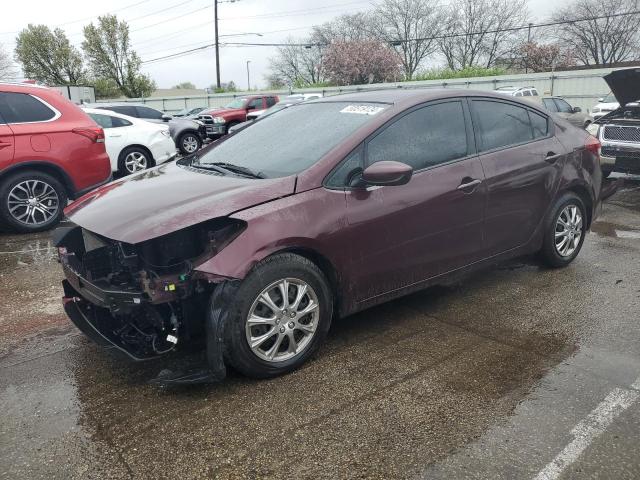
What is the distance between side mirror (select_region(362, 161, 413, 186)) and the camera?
330 centimetres

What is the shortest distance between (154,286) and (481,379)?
187 centimetres

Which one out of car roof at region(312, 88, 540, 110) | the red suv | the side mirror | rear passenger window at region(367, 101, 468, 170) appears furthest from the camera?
the red suv

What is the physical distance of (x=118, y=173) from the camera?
9742mm

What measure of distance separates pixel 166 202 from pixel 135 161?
727cm

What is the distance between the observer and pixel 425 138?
3.85 meters

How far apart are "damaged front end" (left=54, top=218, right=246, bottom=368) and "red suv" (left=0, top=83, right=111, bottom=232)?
364 centimetres

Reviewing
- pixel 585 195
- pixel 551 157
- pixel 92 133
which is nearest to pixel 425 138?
pixel 551 157

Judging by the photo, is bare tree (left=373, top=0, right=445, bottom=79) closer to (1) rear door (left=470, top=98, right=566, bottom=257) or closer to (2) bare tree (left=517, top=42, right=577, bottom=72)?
(2) bare tree (left=517, top=42, right=577, bottom=72)

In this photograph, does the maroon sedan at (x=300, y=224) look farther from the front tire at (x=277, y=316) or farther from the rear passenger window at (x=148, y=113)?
the rear passenger window at (x=148, y=113)

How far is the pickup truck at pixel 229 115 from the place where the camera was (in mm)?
20609

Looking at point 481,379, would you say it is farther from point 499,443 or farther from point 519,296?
point 519,296

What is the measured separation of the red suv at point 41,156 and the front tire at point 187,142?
966cm

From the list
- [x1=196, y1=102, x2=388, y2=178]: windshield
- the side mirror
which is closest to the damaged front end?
[x1=196, y1=102, x2=388, y2=178]: windshield

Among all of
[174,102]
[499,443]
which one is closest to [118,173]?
[499,443]
